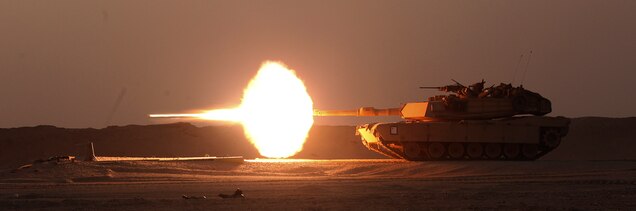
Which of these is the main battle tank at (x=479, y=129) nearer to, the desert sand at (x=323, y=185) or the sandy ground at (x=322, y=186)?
the desert sand at (x=323, y=185)

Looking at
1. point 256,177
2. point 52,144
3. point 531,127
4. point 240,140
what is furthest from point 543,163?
point 240,140

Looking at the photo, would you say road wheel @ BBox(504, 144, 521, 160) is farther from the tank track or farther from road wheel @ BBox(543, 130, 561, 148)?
road wheel @ BBox(543, 130, 561, 148)

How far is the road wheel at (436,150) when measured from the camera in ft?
123

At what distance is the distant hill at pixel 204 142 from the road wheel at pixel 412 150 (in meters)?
23.2

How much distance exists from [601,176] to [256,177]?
9.23 meters

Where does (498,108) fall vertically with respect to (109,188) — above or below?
above

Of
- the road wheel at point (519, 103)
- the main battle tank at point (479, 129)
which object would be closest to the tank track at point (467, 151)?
the main battle tank at point (479, 129)

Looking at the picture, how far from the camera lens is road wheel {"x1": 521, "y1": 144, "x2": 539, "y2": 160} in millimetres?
37812

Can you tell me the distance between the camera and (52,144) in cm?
6328

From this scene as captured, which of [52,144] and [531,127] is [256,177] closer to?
[531,127]

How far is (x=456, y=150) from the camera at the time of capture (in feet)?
123

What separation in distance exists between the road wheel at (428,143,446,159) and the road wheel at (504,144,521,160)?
7.24ft

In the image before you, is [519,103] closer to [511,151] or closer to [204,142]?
[511,151]

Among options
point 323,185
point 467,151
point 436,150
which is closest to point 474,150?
point 467,151
